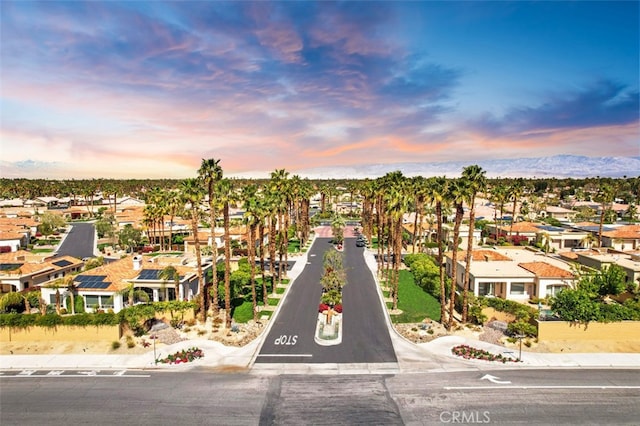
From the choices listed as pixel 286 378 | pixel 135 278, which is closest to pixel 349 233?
pixel 135 278

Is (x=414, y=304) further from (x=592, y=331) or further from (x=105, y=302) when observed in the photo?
(x=105, y=302)

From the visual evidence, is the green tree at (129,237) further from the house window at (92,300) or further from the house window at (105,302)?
the house window at (105,302)

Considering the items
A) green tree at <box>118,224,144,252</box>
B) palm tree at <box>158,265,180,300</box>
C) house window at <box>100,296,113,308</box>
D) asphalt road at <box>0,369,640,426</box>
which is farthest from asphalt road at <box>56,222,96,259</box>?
A: asphalt road at <box>0,369,640,426</box>

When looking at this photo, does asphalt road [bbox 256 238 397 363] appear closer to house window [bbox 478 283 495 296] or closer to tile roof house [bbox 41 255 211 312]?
tile roof house [bbox 41 255 211 312]

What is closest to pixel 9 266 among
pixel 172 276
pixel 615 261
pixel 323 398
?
pixel 172 276

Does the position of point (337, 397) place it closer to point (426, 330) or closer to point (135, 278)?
point (426, 330)

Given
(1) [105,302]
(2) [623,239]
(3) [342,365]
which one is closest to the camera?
(3) [342,365]
